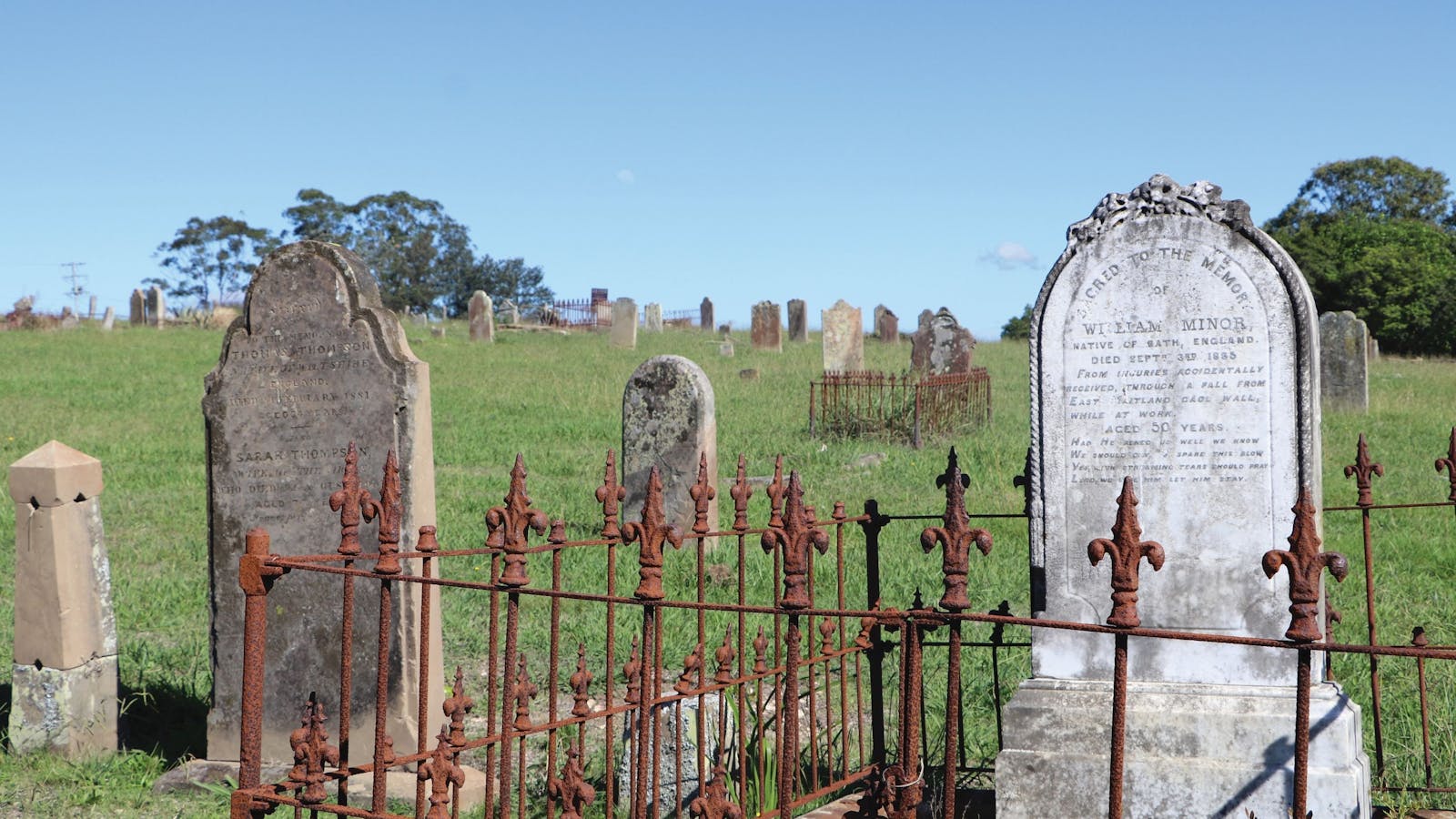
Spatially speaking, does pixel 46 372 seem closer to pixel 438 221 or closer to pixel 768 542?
pixel 768 542

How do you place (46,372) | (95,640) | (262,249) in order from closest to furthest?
(95,640), (46,372), (262,249)

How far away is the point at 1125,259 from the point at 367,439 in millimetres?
3308

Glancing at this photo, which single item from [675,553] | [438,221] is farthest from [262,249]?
[675,553]

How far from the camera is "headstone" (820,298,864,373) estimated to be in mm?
23109

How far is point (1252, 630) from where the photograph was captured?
4633mm

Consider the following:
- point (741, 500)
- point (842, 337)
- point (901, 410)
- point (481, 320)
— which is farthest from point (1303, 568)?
point (481, 320)

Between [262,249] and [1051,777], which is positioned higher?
[262,249]

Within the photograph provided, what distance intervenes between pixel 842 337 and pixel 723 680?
19.0m

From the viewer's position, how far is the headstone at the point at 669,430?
10633mm

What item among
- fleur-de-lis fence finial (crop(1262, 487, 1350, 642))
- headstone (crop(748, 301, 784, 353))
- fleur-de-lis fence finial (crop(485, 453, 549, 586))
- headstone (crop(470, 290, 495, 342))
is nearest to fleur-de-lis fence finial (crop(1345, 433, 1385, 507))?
fleur-de-lis fence finial (crop(1262, 487, 1350, 642))

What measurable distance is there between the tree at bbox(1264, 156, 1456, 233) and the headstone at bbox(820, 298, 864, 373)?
3411cm

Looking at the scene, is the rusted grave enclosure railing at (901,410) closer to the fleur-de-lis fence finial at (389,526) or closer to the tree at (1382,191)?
the fleur-de-lis fence finial at (389,526)

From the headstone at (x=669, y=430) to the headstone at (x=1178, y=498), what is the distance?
5.84 meters

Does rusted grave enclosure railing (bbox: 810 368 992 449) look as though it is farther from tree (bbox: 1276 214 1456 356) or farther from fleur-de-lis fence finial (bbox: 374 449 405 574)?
tree (bbox: 1276 214 1456 356)
